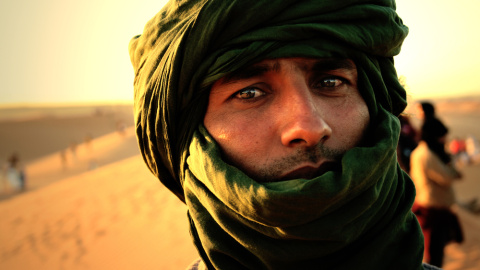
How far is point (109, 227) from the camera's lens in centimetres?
1072

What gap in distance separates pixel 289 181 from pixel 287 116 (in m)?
0.28

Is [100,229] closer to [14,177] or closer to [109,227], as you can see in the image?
[109,227]

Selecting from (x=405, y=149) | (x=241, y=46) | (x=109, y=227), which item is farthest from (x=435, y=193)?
(x=109, y=227)

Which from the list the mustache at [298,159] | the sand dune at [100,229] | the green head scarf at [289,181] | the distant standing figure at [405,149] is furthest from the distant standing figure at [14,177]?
the mustache at [298,159]

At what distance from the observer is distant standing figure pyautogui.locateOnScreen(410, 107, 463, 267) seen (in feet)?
14.6

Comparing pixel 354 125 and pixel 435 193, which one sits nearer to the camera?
pixel 354 125

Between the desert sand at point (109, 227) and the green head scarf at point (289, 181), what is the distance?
17.5 ft

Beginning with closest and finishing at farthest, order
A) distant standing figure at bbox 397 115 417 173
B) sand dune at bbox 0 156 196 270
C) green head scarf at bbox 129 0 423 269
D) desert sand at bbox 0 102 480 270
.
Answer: green head scarf at bbox 129 0 423 269 < distant standing figure at bbox 397 115 417 173 < desert sand at bbox 0 102 480 270 < sand dune at bbox 0 156 196 270

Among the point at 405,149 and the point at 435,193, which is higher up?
the point at 405,149

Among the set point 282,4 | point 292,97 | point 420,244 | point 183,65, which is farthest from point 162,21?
point 420,244

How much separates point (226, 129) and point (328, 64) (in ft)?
1.67

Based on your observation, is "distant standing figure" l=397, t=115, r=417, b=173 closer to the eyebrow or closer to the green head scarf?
the green head scarf

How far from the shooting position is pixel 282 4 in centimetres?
160

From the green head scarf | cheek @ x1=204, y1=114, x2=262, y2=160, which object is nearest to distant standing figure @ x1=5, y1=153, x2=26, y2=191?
the green head scarf
